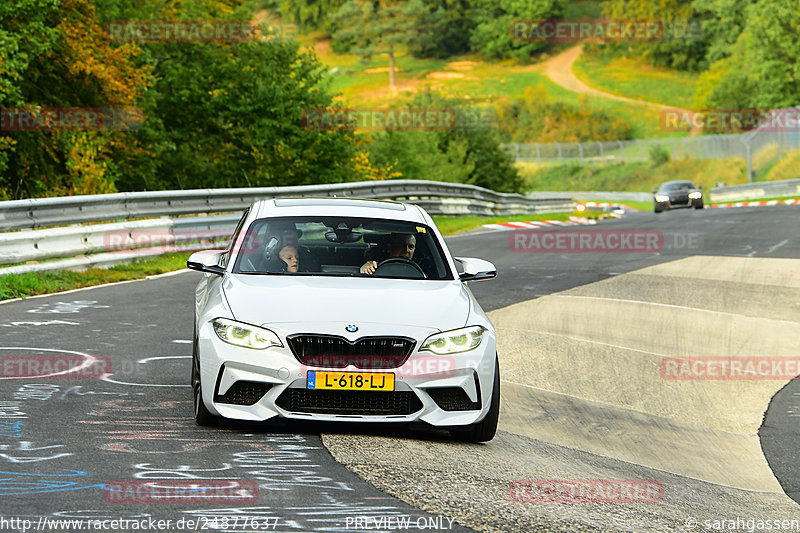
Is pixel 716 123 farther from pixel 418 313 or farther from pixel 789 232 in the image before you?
pixel 418 313

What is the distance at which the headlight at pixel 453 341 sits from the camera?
686 centimetres

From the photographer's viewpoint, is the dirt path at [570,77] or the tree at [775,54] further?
the dirt path at [570,77]

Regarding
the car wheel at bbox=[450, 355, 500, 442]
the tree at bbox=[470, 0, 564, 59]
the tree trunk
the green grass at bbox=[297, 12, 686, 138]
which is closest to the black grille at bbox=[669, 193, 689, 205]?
the car wheel at bbox=[450, 355, 500, 442]

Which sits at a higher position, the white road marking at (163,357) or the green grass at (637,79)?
the white road marking at (163,357)

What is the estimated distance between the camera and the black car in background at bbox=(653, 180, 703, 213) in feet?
154

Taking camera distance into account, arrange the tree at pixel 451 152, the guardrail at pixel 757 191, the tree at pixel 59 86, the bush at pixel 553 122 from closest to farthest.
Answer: the tree at pixel 59 86, the tree at pixel 451 152, the guardrail at pixel 757 191, the bush at pixel 553 122

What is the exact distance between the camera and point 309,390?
674 cm

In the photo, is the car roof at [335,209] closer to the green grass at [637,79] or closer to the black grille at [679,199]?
the black grille at [679,199]

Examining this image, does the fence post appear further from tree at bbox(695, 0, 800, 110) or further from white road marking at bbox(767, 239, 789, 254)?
white road marking at bbox(767, 239, 789, 254)

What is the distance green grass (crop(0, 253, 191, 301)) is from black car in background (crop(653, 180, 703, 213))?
1237 inches

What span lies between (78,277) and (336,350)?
400 inches

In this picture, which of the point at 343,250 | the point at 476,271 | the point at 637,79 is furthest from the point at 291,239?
the point at 637,79

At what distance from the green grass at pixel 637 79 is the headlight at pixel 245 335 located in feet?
419

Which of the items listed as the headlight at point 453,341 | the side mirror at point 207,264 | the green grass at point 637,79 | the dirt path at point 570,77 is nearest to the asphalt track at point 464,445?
the headlight at point 453,341
